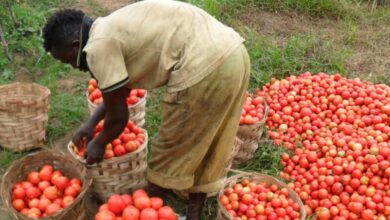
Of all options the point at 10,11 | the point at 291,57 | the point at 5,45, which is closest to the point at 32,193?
the point at 5,45

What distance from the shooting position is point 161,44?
2.40 metres

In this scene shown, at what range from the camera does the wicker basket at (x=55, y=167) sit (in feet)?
8.83

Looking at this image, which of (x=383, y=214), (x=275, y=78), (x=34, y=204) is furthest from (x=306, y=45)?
(x=34, y=204)

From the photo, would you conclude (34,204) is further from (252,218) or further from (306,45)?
(306,45)

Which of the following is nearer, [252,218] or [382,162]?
[252,218]

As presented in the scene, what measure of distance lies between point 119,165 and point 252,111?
1299mm

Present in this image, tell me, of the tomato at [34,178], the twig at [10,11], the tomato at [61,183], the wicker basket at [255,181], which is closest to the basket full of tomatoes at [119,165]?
the tomato at [61,183]

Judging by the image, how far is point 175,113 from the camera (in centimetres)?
259

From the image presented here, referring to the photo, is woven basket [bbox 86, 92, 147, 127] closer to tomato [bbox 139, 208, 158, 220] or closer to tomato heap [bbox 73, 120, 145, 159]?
tomato heap [bbox 73, 120, 145, 159]

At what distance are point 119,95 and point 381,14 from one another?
5.61m

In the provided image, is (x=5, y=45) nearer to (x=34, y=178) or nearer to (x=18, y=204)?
(x=34, y=178)

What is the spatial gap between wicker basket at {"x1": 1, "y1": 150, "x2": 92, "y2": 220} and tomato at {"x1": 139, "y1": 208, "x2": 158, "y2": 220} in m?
0.54

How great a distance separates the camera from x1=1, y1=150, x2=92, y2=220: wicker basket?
269 centimetres

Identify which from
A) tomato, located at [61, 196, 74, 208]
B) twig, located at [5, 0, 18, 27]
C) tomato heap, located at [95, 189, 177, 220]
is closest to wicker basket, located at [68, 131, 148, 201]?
tomato, located at [61, 196, 74, 208]
